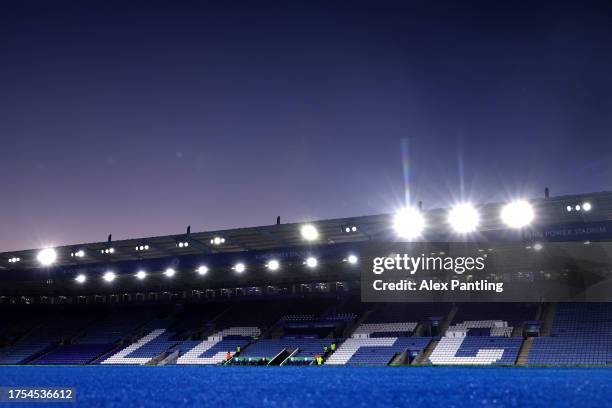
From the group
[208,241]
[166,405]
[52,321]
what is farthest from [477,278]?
[52,321]

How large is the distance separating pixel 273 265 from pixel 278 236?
5.09 m

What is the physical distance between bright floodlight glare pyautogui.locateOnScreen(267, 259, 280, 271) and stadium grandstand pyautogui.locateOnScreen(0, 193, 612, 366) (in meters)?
0.35

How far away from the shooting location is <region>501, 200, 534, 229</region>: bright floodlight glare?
3309cm

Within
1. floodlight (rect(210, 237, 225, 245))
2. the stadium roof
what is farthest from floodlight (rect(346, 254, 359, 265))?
floodlight (rect(210, 237, 225, 245))

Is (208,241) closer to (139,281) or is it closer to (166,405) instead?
(139,281)

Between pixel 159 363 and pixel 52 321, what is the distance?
21.0 metres

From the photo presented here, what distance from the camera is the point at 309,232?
132ft

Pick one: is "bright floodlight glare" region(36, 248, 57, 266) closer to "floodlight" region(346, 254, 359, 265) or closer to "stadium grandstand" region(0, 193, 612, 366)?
"stadium grandstand" region(0, 193, 612, 366)

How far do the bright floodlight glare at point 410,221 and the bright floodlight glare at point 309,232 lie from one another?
5.94 meters

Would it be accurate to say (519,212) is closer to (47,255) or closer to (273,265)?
(273,265)

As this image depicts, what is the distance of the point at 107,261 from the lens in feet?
173

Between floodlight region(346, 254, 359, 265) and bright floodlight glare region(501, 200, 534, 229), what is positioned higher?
floodlight region(346, 254, 359, 265)

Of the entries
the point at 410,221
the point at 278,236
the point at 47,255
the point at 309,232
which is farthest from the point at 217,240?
the point at 47,255

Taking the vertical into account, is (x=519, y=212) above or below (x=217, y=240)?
below
